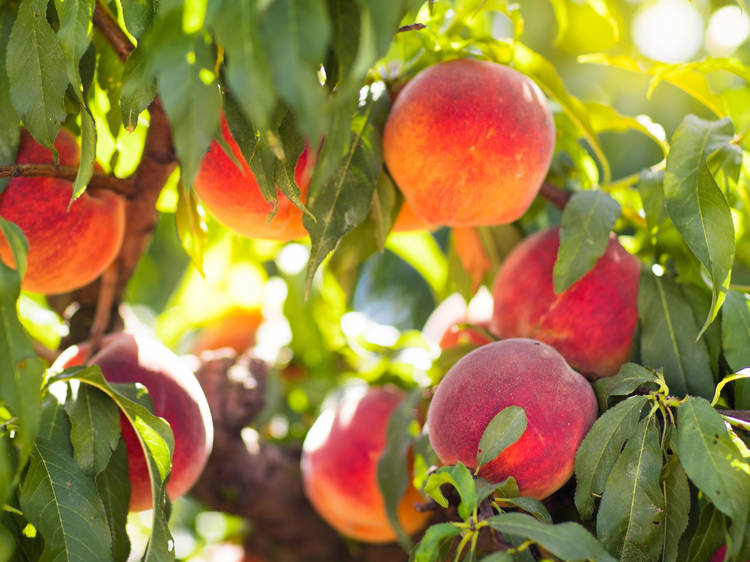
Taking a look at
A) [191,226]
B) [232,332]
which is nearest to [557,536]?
[191,226]

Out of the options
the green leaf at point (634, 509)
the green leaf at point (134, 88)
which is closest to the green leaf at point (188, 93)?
the green leaf at point (134, 88)

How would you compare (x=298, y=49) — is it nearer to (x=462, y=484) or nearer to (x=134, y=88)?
(x=134, y=88)

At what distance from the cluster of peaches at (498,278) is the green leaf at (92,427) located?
8 centimetres

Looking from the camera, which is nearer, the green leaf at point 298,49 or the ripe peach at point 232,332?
the green leaf at point 298,49

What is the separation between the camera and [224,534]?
5.88 feet

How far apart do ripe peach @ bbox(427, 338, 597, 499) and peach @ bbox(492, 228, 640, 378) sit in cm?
12

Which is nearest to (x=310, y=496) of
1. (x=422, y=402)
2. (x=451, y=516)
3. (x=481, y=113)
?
(x=422, y=402)

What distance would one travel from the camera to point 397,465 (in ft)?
3.63

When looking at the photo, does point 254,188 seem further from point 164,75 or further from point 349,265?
point 164,75

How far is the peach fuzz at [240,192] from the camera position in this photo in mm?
908

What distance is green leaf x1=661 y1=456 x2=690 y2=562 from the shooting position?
734 millimetres

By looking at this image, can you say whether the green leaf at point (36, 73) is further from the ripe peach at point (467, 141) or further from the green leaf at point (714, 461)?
the green leaf at point (714, 461)

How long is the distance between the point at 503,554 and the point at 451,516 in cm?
35

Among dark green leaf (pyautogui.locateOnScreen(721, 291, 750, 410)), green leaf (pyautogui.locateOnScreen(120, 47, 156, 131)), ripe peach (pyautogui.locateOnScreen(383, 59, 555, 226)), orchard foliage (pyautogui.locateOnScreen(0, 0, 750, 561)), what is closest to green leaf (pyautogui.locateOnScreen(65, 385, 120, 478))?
orchard foliage (pyautogui.locateOnScreen(0, 0, 750, 561))
